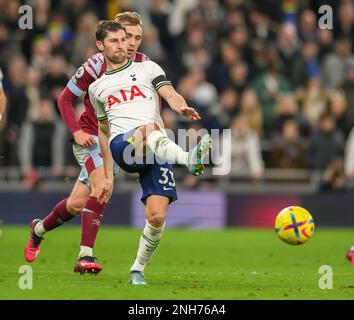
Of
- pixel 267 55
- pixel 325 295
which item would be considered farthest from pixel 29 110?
pixel 325 295

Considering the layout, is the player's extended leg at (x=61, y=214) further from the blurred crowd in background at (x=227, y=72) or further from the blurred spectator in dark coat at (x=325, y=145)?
the blurred spectator in dark coat at (x=325, y=145)

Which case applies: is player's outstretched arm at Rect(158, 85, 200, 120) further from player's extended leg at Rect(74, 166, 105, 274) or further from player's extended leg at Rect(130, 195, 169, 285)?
player's extended leg at Rect(74, 166, 105, 274)

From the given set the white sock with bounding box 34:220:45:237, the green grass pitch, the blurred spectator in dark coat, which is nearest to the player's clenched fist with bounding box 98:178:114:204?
the green grass pitch

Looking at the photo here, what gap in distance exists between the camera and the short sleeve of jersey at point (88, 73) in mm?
12102

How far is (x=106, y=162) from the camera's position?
438 inches

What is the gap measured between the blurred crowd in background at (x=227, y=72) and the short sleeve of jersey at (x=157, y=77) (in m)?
9.00

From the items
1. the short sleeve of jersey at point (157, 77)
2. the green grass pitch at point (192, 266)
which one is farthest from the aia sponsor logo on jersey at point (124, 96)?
the green grass pitch at point (192, 266)

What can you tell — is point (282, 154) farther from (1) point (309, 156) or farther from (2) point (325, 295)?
(2) point (325, 295)

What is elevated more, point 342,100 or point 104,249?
point 342,100

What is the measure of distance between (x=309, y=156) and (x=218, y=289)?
411 inches

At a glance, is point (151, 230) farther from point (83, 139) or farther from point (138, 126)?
point (83, 139)

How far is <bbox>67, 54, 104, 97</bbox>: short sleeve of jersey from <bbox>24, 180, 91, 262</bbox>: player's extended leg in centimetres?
109

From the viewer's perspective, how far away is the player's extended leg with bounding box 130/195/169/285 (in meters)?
10.6

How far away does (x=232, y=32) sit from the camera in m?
22.4
